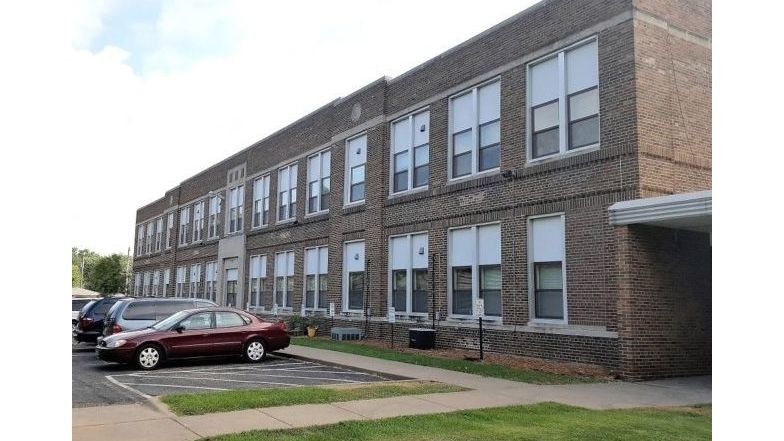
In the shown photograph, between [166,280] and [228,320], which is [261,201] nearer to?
[166,280]

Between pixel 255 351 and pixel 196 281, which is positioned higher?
pixel 196 281

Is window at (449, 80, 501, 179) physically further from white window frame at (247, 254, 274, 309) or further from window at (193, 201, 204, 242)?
window at (193, 201, 204, 242)

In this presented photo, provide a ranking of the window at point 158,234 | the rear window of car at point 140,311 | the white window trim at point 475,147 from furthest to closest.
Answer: the window at point 158,234 < the white window trim at point 475,147 < the rear window of car at point 140,311

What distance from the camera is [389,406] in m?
9.49

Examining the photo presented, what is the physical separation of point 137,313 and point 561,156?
11.7 m

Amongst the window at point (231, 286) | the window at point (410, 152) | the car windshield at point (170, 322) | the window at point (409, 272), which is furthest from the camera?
the window at point (231, 286)

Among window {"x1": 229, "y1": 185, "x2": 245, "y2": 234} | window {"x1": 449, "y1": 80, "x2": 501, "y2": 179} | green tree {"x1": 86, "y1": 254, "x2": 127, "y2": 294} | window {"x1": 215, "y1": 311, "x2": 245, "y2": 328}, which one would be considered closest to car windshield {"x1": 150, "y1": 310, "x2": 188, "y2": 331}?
Result: window {"x1": 215, "y1": 311, "x2": 245, "y2": 328}

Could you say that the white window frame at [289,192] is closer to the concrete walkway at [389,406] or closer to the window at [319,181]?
the window at [319,181]

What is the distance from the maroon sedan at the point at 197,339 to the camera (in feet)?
47.9

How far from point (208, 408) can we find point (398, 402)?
274cm

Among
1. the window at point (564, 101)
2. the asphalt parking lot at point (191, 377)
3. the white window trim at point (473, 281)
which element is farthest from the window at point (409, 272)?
the window at point (564, 101)

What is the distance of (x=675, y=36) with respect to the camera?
15320mm

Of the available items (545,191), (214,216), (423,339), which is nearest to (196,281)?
(214,216)

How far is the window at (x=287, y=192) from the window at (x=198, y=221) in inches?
471
